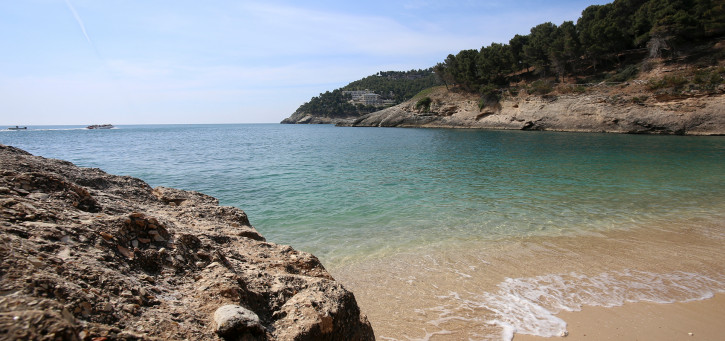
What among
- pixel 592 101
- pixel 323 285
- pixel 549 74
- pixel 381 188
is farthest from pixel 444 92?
pixel 323 285

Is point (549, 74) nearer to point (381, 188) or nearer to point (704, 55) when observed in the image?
point (704, 55)

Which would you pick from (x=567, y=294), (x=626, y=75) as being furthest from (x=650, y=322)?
(x=626, y=75)

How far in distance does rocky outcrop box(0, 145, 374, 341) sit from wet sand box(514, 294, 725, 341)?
2998 mm

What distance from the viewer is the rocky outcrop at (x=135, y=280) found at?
143cm

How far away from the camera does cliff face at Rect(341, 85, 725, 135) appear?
36.2 m

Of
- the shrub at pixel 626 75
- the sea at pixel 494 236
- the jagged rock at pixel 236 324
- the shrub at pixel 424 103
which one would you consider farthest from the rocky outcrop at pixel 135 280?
the shrub at pixel 424 103

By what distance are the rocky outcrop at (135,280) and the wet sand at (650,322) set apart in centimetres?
300

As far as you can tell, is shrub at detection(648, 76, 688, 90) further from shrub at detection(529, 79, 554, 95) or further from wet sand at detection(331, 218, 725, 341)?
wet sand at detection(331, 218, 725, 341)

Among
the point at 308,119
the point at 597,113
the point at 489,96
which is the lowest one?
the point at 597,113

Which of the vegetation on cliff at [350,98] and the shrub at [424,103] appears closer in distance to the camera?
the shrub at [424,103]

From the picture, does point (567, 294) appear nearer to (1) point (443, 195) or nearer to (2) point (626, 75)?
(1) point (443, 195)

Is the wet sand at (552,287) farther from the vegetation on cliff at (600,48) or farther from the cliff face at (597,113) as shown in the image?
the vegetation on cliff at (600,48)

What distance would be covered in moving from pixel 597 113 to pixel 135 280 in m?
52.9

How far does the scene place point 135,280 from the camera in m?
2.00
